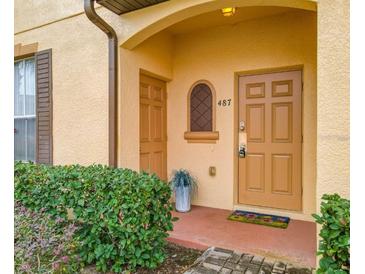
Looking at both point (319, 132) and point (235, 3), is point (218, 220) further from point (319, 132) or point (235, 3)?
point (235, 3)

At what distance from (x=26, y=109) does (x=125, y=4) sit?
277 centimetres

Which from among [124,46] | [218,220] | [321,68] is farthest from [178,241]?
[124,46]

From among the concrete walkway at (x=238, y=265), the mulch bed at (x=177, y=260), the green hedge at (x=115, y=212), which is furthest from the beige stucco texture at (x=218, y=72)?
the concrete walkway at (x=238, y=265)

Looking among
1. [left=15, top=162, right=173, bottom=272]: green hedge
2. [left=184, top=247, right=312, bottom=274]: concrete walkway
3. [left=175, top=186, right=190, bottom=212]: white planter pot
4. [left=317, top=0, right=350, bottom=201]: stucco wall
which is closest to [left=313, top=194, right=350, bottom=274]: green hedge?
[left=317, top=0, right=350, bottom=201]: stucco wall

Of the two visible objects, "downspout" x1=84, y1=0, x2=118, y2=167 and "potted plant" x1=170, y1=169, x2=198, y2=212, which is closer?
"downspout" x1=84, y1=0, x2=118, y2=167

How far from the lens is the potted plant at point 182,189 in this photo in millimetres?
3969

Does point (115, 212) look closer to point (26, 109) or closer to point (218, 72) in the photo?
point (218, 72)

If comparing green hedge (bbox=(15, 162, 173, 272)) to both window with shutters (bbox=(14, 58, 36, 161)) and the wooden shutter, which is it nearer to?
the wooden shutter

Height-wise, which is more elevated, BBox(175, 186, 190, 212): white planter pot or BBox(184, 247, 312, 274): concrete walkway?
BBox(175, 186, 190, 212): white planter pot

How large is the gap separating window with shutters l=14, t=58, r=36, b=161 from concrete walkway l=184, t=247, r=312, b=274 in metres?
3.51

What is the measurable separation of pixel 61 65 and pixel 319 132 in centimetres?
366

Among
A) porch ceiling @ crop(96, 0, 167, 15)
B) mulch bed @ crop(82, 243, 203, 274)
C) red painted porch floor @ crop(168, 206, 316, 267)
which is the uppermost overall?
porch ceiling @ crop(96, 0, 167, 15)

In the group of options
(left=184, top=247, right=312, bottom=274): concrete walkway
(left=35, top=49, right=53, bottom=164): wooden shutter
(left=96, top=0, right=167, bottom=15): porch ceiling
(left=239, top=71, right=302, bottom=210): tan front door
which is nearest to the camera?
(left=184, top=247, right=312, bottom=274): concrete walkway

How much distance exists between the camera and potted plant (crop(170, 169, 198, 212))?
3.97 metres
